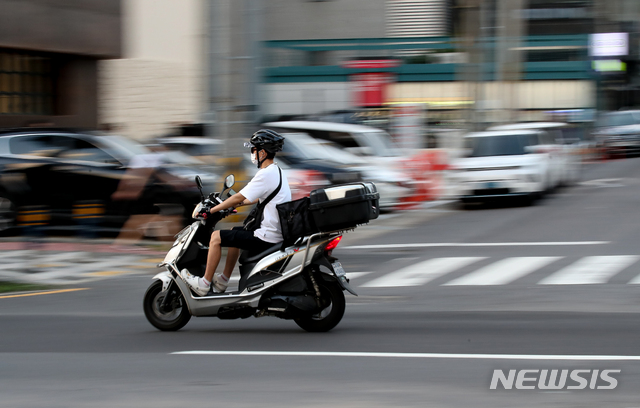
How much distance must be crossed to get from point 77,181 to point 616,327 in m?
9.87

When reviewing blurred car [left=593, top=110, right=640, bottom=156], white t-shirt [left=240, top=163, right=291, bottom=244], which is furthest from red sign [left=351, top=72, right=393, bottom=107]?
white t-shirt [left=240, top=163, right=291, bottom=244]

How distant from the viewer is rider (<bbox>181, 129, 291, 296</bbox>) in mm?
7336

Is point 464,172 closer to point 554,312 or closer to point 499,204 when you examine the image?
point 499,204

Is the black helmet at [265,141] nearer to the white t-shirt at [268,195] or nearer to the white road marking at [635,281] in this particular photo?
the white t-shirt at [268,195]

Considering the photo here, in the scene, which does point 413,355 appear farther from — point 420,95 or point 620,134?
point 420,95

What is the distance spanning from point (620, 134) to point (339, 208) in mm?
27101

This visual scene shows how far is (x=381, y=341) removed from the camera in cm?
720

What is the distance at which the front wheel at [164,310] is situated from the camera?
7898 millimetres

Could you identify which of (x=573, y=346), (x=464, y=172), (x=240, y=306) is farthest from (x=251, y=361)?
(x=464, y=172)

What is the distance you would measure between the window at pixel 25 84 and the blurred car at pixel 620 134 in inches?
796

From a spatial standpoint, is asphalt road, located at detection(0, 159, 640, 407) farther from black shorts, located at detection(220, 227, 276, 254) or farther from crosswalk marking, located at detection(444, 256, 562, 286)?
black shorts, located at detection(220, 227, 276, 254)

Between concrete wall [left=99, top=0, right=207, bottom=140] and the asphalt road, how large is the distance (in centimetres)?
2054

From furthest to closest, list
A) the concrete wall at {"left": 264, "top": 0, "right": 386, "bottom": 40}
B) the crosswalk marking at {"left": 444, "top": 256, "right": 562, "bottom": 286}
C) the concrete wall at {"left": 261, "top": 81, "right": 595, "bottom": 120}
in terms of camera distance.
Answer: the concrete wall at {"left": 264, "top": 0, "right": 386, "bottom": 40}
the concrete wall at {"left": 261, "top": 81, "right": 595, "bottom": 120}
the crosswalk marking at {"left": 444, "top": 256, "right": 562, "bottom": 286}

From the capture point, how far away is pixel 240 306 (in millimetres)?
7547
